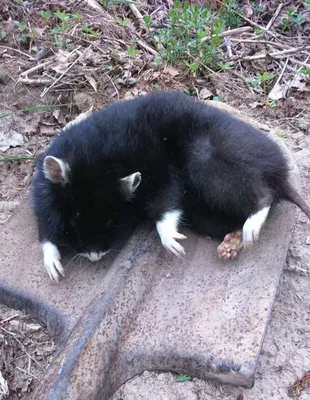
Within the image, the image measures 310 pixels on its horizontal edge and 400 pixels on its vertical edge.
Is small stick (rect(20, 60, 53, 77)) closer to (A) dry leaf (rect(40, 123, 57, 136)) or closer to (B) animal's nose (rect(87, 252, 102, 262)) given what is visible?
(A) dry leaf (rect(40, 123, 57, 136))

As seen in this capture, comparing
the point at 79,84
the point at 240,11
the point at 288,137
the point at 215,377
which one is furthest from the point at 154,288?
the point at 240,11

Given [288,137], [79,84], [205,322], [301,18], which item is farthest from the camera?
[301,18]

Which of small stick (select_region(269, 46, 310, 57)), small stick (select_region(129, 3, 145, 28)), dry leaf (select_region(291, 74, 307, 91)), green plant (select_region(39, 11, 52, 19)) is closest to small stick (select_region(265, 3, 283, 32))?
small stick (select_region(269, 46, 310, 57))

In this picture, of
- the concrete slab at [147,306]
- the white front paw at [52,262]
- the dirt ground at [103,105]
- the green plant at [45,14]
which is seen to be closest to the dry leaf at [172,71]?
the dirt ground at [103,105]

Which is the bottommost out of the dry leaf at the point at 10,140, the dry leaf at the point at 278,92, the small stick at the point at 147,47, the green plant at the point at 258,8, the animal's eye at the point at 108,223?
the dry leaf at the point at 278,92

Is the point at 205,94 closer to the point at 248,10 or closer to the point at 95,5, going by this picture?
the point at 248,10

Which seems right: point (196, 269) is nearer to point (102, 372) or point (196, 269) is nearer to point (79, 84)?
point (102, 372)

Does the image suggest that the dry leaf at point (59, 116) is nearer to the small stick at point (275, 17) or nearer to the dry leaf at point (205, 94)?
the dry leaf at point (205, 94)
